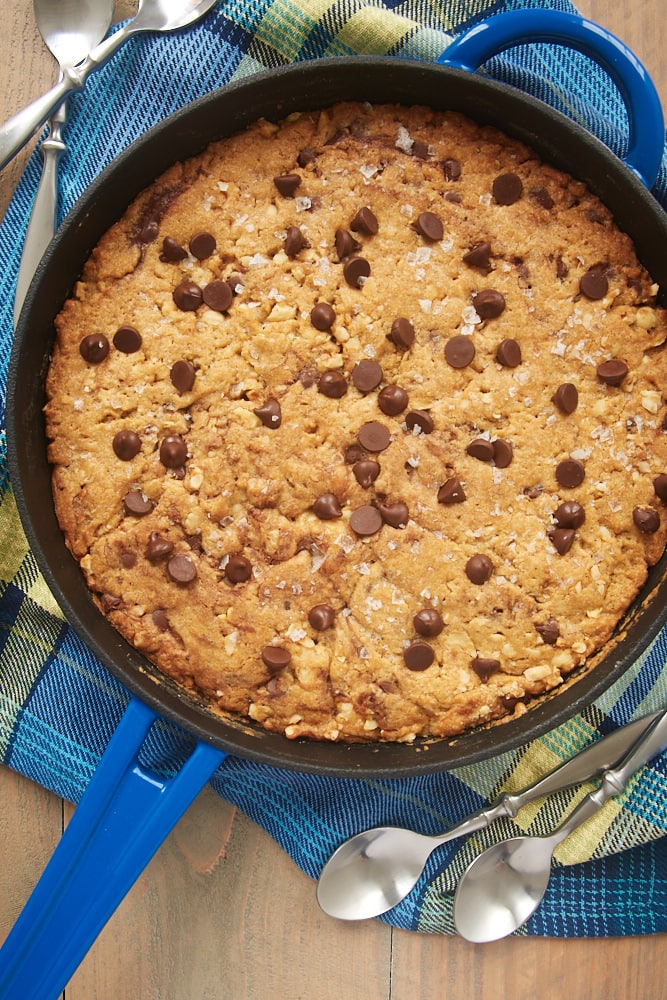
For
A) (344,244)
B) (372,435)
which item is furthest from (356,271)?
(372,435)

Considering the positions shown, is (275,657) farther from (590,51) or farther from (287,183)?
(590,51)

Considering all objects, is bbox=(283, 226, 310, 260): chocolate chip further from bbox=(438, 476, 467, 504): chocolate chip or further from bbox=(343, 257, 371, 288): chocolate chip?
bbox=(438, 476, 467, 504): chocolate chip

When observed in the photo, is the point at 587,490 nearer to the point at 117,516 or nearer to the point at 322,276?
the point at 322,276

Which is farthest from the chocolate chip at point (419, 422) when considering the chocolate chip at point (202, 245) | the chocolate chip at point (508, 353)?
the chocolate chip at point (202, 245)

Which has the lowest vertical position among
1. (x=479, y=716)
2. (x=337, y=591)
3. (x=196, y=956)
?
(x=196, y=956)

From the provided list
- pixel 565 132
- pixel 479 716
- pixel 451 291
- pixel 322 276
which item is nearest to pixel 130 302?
pixel 322 276
